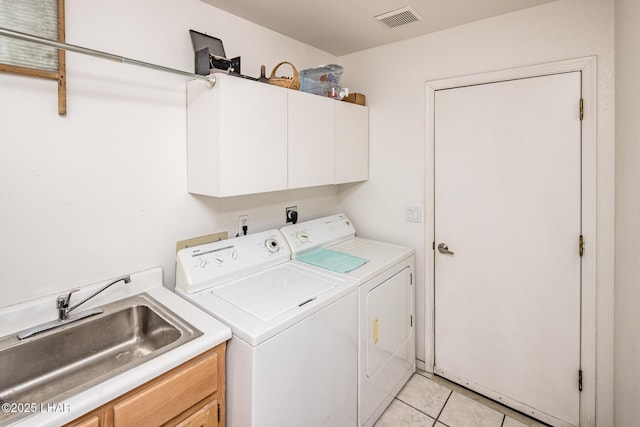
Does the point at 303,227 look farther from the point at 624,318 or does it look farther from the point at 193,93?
the point at 624,318

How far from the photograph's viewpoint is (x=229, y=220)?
6.62ft

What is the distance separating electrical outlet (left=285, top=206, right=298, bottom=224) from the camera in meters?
2.40

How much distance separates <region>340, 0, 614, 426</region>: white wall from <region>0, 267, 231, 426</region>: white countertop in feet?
5.29

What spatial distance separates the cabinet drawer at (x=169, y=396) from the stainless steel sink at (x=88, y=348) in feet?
0.32

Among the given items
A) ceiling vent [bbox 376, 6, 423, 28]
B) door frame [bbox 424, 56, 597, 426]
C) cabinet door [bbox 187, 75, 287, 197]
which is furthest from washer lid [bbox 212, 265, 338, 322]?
ceiling vent [bbox 376, 6, 423, 28]

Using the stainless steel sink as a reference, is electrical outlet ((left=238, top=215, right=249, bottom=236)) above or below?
above

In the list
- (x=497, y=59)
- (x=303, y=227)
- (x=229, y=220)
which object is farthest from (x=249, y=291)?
(x=497, y=59)

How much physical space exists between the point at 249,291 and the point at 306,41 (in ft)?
6.05

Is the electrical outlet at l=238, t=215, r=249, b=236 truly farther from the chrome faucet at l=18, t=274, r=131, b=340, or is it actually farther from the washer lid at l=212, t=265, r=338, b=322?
the chrome faucet at l=18, t=274, r=131, b=340

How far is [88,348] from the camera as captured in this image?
1.38m

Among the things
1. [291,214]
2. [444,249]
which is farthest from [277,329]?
[444,249]

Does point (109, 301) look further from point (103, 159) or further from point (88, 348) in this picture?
point (103, 159)

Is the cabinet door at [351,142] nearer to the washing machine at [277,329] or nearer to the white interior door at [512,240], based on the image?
the white interior door at [512,240]

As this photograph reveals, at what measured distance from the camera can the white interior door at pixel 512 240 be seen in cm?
185
